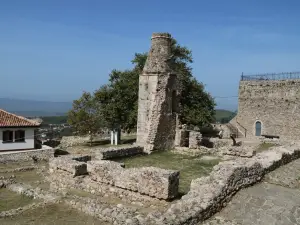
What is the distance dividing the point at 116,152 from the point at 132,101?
15350 millimetres

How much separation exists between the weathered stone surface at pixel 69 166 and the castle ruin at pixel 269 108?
85.6ft

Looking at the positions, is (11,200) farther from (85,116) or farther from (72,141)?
(72,141)

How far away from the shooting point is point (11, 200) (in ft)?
41.3

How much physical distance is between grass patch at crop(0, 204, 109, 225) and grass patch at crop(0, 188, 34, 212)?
1.58 m

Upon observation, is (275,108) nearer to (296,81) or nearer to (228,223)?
(296,81)

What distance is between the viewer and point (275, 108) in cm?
3638

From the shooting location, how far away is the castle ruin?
34.8 m

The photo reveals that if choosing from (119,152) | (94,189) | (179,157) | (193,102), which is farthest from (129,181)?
(193,102)

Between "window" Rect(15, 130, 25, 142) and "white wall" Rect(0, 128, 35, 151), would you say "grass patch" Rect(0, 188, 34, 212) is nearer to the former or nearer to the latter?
"white wall" Rect(0, 128, 35, 151)

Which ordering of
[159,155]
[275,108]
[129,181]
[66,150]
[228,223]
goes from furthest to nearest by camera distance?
[275,108] < [66,150] < [159,155] < [129,181] < [228,223]

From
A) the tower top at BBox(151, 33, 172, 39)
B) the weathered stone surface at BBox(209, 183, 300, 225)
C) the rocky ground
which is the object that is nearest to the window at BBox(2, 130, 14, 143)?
the tower top at BBox(151, 33, 172, 39)

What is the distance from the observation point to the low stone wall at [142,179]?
33.9 feet

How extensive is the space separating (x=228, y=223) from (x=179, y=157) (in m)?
9.62

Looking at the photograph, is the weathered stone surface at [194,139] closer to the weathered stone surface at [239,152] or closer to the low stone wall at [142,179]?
the weathered stone surface at [239,152]
